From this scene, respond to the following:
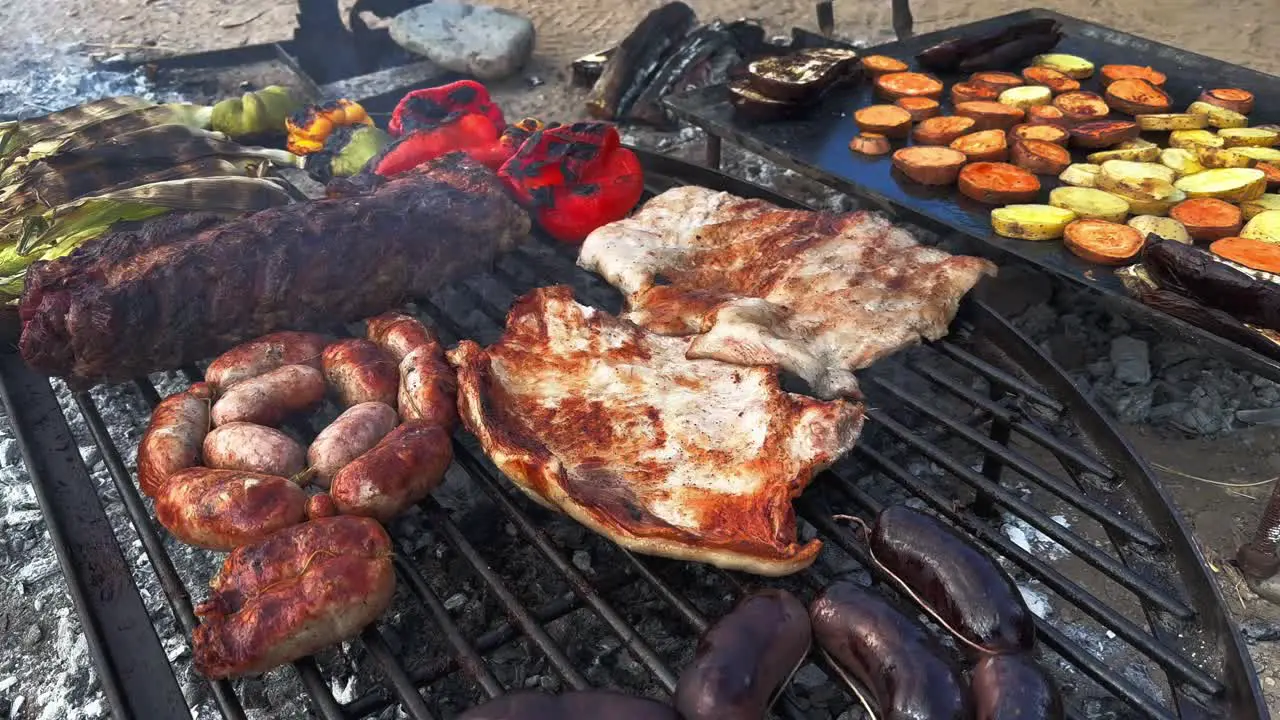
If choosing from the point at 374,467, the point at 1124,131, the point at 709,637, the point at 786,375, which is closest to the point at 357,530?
the point at 374,467

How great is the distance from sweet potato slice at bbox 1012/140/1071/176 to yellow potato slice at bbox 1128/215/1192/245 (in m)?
0.60

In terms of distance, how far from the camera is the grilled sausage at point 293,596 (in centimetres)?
224

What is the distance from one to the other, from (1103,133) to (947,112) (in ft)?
2.92

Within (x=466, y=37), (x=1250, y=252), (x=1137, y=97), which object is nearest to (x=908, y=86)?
(x=1137, y=97)

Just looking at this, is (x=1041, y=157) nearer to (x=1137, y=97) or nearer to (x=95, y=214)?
(x=1137, y=97)

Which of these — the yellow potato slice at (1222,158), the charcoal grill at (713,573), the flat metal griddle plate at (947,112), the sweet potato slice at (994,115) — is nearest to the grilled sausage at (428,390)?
the charcoal grill at (713,573)

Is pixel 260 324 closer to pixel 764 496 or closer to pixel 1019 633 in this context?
pixel 764 496

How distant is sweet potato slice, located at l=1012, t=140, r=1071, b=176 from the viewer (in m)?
4.36

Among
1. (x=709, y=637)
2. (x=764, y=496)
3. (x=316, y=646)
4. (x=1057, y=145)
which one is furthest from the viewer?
(x=1057, y=145)

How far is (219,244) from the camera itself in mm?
3385

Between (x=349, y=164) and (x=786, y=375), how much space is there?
370cm

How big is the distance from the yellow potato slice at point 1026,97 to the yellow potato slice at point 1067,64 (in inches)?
16.6

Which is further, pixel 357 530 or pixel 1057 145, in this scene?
pixel 1057 145

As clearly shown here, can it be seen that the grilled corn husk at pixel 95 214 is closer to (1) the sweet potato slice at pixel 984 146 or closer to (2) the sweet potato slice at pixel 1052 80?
(1) the sweet potato slice at pixel 984 146
